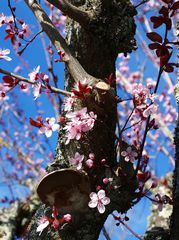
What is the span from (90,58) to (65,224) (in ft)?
2.52

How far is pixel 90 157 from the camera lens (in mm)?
1572

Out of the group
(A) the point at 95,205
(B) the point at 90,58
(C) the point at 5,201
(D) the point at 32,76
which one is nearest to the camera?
(A) the point at 95,205

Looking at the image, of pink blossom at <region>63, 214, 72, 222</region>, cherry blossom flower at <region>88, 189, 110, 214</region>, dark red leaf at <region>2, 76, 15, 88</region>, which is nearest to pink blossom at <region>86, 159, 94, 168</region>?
cherry blossom flower at <region>88, 189, 110, 214</region>

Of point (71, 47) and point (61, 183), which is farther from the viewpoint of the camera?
point (71, 47)

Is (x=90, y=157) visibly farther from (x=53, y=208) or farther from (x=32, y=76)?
(x=32, y=76)

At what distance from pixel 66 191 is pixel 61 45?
62 cm

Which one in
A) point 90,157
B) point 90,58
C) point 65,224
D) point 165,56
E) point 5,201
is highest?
point 5,201

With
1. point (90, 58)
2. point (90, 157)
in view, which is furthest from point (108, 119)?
point (90, 58)

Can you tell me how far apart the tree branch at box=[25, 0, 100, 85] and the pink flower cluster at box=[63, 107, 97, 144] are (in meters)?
0.15

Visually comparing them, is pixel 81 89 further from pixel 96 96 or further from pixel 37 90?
pixel 37 90

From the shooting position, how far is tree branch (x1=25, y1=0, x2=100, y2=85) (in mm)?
1598

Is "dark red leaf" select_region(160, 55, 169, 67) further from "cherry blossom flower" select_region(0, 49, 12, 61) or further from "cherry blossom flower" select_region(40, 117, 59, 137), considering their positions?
"cherry blossom flower" select_region(0, 49, 12, 61)

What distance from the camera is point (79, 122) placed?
147 centimetres

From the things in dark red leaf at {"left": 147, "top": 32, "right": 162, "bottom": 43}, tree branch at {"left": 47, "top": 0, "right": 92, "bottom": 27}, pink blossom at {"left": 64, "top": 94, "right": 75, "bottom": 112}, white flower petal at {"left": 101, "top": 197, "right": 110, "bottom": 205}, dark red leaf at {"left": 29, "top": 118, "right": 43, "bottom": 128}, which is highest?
tree branch at {"left": 47, "top": 0, "right": 92, "bottom": 27}
